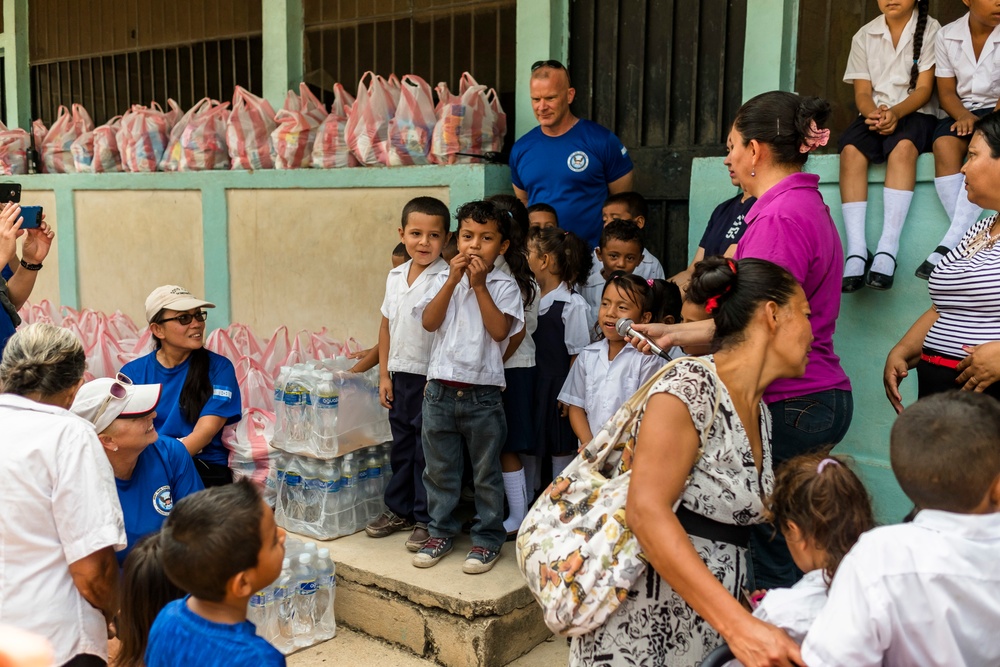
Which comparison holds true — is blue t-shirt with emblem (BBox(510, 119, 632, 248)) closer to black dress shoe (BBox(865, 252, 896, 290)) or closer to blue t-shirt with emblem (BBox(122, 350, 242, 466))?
black dress shoe (BBox(865, 252, 896, 290))

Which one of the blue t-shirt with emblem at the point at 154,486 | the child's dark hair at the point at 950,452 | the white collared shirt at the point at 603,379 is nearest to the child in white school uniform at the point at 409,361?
the white collared shirt at the point at 603,379

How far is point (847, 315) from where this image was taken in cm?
373

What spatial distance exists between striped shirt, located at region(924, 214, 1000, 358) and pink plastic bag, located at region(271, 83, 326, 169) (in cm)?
378

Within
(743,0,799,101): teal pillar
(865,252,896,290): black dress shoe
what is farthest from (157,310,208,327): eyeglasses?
(865,252,896,290): black dress shoe

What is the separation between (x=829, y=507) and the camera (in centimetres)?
173

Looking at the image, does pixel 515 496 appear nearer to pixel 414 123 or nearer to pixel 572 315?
pixel 572 315

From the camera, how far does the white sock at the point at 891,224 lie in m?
3.46

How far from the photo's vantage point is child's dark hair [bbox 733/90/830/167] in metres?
2.46

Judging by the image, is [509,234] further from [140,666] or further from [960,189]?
[140,666]

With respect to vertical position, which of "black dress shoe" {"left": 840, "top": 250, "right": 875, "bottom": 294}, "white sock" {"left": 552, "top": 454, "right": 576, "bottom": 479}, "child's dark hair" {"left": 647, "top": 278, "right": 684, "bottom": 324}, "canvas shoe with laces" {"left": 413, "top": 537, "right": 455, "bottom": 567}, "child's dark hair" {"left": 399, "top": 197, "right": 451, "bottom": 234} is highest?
"child's dark hair" {"left": 399, "top": 197, "right": 451, "bottom": 234}

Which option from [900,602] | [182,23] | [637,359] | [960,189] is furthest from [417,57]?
[900,602]

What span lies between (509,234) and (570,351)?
25.6 inches

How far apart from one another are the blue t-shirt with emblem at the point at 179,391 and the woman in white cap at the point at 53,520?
156 centimetres

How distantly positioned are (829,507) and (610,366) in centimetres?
181
